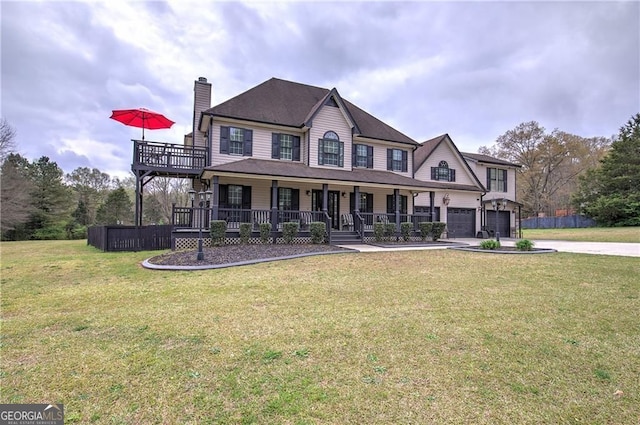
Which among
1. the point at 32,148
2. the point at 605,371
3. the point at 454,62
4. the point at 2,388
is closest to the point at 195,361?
the point at 2,388

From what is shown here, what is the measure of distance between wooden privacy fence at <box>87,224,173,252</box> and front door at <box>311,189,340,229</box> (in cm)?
778

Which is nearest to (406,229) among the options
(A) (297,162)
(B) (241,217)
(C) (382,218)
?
(C) (382,218)

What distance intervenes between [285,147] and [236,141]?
8.78 ft

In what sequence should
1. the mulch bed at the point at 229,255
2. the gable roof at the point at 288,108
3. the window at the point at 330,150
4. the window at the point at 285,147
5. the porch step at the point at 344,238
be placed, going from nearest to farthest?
the mulch bed at the point at 229,255, the porch step at the point at 344,238, the gable roof at the point at 288,108, the window at the point at 285,147, the window at the point at 330,150

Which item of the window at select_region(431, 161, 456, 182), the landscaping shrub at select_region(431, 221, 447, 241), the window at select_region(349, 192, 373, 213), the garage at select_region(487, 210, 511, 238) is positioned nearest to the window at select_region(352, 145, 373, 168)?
the window at select_region(349, 192, 373, 213)

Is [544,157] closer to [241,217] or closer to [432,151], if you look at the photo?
[432,151]

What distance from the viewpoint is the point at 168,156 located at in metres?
15.2

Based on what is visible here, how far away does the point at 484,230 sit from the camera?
23219mm

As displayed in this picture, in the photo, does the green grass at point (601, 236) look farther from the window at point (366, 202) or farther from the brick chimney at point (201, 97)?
the brick chimney at point (201, 97)

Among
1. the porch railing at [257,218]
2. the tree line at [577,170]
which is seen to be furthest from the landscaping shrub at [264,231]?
the tree line at [577,170]

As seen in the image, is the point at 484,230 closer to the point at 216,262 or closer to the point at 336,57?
the point at 336,57

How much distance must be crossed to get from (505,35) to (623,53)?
10.3 m

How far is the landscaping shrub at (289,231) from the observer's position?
46.6 ft

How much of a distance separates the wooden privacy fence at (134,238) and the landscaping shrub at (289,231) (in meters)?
5.46
